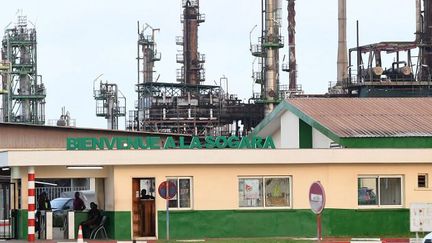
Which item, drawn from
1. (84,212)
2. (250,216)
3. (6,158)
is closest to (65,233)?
(84,212)

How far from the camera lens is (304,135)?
43.2 m

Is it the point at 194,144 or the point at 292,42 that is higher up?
the point at 292,42

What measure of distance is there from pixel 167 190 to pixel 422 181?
30.7 ft

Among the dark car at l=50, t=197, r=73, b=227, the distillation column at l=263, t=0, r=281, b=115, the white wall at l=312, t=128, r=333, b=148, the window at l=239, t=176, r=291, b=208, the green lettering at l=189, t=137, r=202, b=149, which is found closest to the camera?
the window at l=239, t=176, r=291, b=208

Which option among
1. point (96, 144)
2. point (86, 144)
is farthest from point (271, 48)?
point (86, 144)

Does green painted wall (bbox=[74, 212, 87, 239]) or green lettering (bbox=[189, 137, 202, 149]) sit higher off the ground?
green lettering (bbox=[189, 137, 202, 149])

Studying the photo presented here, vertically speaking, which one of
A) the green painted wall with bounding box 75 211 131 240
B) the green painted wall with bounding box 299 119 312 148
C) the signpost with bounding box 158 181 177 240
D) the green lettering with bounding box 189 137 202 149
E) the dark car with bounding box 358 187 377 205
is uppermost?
the green painted wall with bounding box 299 119 312 148

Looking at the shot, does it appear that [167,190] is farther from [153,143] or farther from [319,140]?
[319,140]

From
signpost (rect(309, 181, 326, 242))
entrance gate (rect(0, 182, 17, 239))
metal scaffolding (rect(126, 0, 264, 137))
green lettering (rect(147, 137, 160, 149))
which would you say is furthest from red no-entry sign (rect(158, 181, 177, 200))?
metal scaffolding (rect(126, 0, 264, 137))

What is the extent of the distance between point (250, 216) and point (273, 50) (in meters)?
67.5

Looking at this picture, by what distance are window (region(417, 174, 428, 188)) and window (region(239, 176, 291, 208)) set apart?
4218 millimetres

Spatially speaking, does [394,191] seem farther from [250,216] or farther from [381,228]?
[250,216]

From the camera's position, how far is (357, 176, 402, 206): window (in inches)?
1516

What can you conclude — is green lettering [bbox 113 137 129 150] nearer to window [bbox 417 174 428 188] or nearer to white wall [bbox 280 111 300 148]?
white wall [bbox 280 111 300 148]
